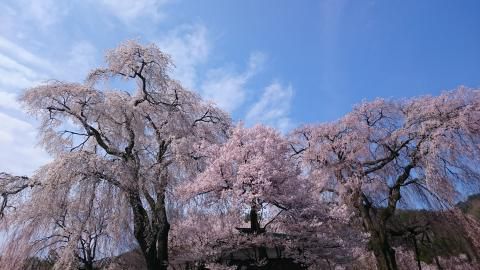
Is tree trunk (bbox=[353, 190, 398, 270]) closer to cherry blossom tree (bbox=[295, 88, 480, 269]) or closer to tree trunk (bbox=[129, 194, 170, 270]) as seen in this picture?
cherry blossom tree (bbox=[295, 88, 480, 269])

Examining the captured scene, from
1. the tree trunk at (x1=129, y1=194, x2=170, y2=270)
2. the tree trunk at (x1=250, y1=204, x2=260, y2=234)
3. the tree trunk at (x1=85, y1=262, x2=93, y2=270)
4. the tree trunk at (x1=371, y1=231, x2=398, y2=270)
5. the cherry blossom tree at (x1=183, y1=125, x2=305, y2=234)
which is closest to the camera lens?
the cherry blossom tree at (x1=183, y1=125, x2=305, y2=234)

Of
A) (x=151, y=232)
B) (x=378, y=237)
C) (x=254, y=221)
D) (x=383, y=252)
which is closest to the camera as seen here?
(x=151, y=232)

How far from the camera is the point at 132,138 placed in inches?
535

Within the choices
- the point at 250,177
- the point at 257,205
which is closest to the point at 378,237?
the point at 257,205

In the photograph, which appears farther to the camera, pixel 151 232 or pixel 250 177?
pixel 151 232

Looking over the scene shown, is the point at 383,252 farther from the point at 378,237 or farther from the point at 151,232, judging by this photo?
the point at 151,232

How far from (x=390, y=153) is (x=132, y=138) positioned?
442 inches

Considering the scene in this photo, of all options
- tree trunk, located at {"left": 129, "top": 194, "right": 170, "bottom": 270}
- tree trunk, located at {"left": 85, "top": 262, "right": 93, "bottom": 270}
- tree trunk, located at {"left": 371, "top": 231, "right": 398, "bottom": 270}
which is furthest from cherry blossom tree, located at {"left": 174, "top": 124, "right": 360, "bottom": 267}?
tree trunk, located at {"left": 85, "top": 262, "right": 93, "bottom": 270}

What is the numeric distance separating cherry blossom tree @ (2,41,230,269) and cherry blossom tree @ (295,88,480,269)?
5.65 metres

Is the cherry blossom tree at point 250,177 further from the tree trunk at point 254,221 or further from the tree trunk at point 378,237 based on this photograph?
the tree trunk at point 378,237

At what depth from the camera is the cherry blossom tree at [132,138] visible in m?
11.9

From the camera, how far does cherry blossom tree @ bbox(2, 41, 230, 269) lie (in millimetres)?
11906

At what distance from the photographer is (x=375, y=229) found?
55.4ft

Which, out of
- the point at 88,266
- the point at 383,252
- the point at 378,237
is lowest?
the point at 383,252
